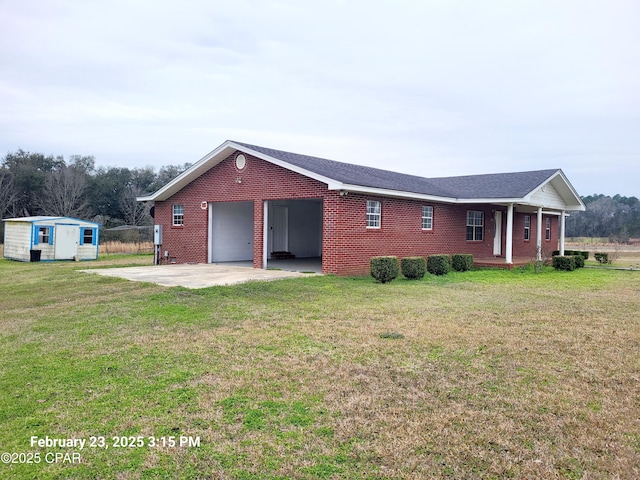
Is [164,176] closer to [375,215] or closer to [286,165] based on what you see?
[286,165]

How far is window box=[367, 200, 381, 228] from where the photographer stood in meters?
15.6

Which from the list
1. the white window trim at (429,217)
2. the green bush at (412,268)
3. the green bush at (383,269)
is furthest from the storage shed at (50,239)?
the green bush at (412,268)

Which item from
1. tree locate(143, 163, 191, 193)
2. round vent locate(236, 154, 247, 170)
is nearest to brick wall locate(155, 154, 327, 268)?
round vent locate(236, 154, 247, 170)

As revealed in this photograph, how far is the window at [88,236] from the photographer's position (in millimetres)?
24641

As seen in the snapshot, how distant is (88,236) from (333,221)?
16200mm

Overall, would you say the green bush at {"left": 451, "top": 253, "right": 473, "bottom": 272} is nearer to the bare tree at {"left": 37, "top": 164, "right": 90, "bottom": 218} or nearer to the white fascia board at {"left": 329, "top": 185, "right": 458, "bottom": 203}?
the white fascia board at {"left": 329, "top": 185, "right": 458, "bottom": 203}

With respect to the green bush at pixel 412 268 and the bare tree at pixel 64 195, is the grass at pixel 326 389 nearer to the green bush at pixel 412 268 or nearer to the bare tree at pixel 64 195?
the green bush at pixel 412 268

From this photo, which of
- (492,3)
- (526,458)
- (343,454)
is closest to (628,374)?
(526,458)

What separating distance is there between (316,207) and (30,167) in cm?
3489

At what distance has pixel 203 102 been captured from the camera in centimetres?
2355

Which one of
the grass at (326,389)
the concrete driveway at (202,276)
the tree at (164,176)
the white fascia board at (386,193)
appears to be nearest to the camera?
the grass at (326,389)

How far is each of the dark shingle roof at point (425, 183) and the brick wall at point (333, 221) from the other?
47 cm

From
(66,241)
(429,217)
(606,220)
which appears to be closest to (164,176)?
(66,241)

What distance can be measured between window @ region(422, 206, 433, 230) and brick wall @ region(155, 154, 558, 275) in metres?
0.19
